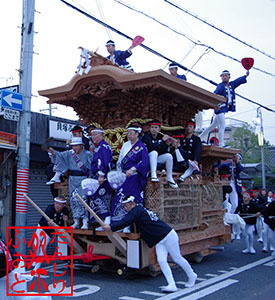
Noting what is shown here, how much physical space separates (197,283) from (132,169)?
201cm

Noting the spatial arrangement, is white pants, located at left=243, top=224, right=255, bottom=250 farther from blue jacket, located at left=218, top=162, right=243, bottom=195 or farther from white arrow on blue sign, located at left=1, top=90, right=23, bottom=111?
white arrow on blue sign, located at left=1, top=90, right=23, bottom=111

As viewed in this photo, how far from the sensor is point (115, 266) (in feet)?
21.1

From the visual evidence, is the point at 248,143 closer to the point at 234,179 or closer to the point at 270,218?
the point at 234,179

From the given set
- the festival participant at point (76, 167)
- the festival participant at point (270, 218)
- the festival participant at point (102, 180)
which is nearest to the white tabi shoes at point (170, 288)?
the festival participant at point (102, 180)

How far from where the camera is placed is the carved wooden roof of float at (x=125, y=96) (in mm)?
6434

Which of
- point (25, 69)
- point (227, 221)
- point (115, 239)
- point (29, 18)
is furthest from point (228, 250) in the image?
point (29, 18)

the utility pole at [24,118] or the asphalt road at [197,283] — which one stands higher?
the utility pole at [24,118]

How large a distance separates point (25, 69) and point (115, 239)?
12.7 feet

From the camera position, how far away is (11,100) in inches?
277

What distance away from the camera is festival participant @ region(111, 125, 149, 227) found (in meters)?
6.01

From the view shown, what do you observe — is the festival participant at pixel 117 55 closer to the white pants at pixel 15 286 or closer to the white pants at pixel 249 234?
the white pants at pixel 249 234

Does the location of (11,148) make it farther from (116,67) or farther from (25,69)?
(116,67)

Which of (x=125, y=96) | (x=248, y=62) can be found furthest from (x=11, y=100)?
(x=248, y=62)

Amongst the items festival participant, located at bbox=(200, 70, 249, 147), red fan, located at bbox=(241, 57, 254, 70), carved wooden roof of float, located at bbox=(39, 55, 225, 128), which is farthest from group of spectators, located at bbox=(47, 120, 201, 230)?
red fan, located at bbox=(241, 57, 254, 70)
